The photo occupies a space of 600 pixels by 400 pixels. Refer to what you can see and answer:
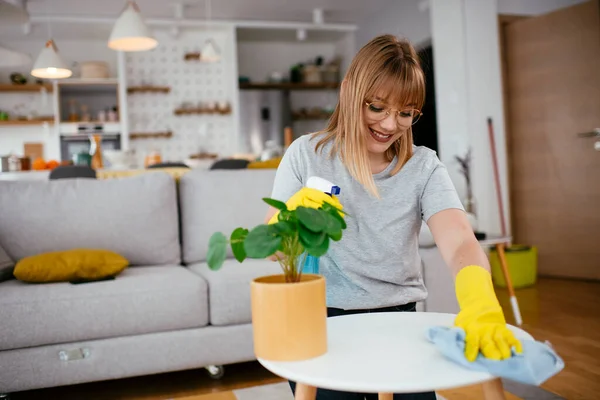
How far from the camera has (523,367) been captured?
79 cm

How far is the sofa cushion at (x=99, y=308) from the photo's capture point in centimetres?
217

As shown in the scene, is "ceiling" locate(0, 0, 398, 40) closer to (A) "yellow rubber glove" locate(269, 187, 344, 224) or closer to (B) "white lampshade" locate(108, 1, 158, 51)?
(B) "white lampshade" locate(108, 1, 158, 51)

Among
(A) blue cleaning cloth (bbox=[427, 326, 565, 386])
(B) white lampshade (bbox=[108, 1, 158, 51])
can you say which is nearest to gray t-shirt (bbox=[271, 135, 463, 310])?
(A) blue cleaning cloth (bbox=[427, 326, 565, 386])

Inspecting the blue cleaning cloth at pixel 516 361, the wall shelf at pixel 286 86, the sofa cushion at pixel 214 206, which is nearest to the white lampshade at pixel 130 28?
the sofa cushion at pixel 214 206

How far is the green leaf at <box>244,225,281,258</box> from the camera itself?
0.80m

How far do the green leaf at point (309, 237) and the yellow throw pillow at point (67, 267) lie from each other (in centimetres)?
180

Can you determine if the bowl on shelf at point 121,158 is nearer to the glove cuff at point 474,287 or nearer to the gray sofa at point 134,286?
the gray sofa at point 134,286

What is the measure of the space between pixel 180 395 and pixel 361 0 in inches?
223

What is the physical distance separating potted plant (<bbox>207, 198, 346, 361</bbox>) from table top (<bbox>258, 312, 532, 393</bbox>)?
3 centimetres

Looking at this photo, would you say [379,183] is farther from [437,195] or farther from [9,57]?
[9,57]

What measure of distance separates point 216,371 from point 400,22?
5.49 metres

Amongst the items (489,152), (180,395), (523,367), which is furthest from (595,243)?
(523,367)

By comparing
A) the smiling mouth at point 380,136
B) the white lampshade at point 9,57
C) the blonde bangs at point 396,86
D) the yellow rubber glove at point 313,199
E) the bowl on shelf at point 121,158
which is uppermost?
the white lampshade at point 9,57

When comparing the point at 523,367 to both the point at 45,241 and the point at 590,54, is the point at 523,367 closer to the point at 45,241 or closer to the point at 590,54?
the point at 45,241
